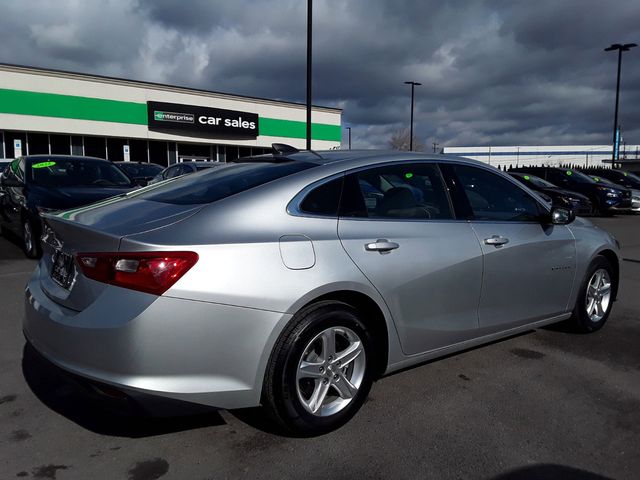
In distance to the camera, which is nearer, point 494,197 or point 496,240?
point 496,240

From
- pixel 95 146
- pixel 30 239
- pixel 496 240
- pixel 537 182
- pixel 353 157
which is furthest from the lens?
pixel 95 146

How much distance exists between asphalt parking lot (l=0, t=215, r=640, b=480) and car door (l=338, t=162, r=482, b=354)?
433mm

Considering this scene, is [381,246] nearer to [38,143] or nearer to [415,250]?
[415,250]

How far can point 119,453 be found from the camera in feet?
8.79

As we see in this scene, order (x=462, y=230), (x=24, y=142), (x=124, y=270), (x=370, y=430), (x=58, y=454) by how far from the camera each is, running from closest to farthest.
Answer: (x=124, y=270) → (x=58, y=454) → (x=370, y=430) → (x=462, y=230) → (x=24, y=142)

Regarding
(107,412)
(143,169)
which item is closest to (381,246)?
(107,412)

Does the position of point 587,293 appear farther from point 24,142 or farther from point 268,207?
point 24,142

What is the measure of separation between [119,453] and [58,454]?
0.30 m

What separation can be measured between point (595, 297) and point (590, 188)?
14.2 metres

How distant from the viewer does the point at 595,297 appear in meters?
4.68

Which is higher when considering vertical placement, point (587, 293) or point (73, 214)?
point (73, 214)

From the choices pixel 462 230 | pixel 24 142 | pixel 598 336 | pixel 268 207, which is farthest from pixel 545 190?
pixel 24 142

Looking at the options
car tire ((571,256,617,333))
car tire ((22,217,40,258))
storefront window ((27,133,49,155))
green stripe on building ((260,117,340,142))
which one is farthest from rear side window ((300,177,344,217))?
green stripe on building ((260,117,340,142))

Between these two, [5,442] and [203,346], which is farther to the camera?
[5,442]
